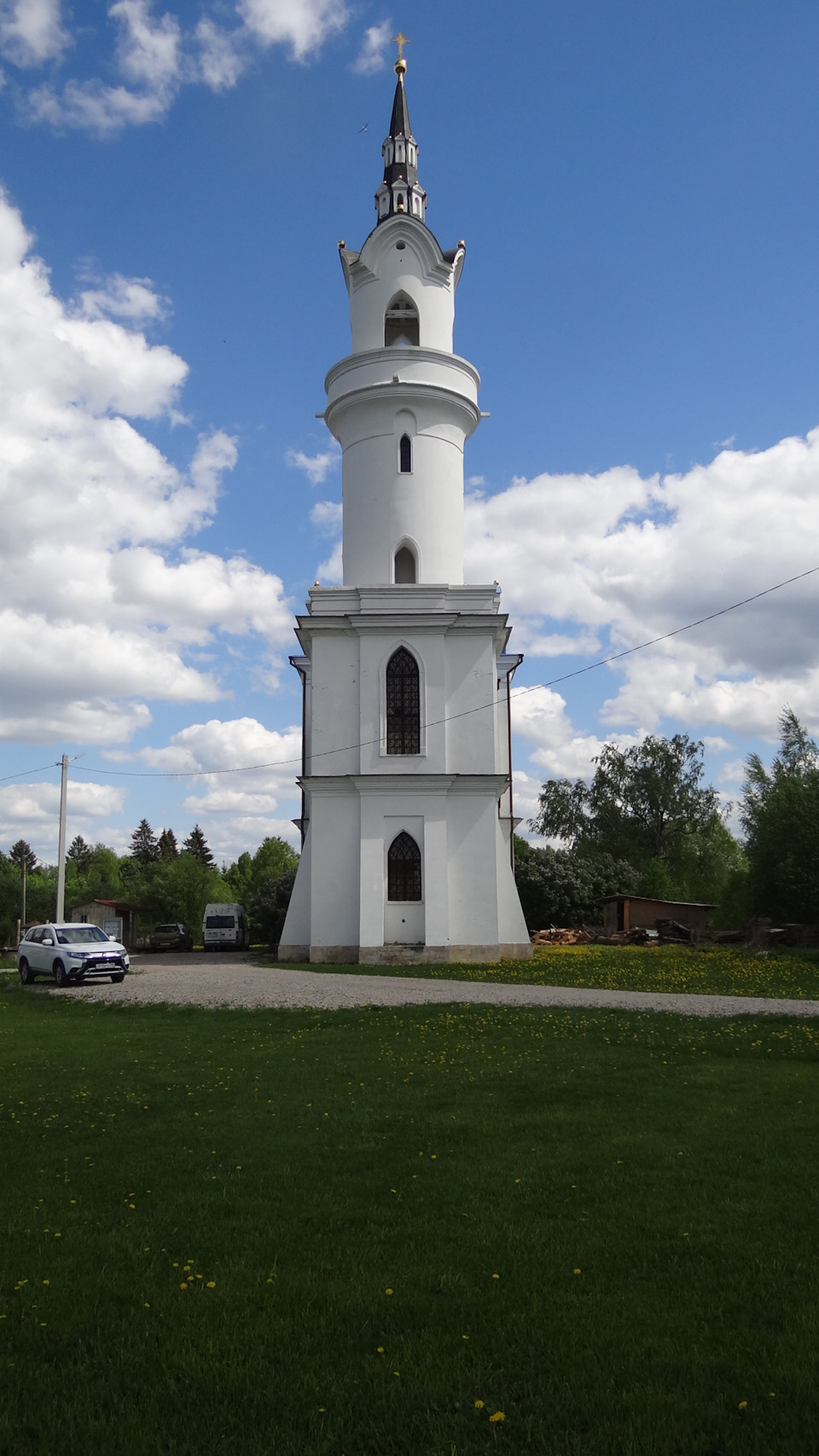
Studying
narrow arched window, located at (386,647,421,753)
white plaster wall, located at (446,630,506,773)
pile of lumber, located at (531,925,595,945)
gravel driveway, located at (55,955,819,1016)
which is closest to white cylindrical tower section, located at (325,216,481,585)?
white plaster wall, located at (446,630,506,773)

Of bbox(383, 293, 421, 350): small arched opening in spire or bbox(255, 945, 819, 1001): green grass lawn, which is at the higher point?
bbox(383, 293, 421, 350): small arched opening in spire

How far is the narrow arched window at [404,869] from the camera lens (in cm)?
2788

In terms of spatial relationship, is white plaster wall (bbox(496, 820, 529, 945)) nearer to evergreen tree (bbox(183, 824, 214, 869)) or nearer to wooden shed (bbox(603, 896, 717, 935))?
wooden shed (bbox(603, 896, 717, 935))

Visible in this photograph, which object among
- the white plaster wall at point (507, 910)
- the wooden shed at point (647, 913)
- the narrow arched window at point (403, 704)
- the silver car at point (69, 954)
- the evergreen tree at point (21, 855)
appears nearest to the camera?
the silver car at point (69, 954)

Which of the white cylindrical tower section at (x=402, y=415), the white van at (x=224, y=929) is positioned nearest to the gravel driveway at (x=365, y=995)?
the white cylindrical tower section at (x=402, y=415)

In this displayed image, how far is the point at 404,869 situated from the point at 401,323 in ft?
58.3

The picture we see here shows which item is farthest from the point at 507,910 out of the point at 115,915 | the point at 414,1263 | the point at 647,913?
the point at 115,915

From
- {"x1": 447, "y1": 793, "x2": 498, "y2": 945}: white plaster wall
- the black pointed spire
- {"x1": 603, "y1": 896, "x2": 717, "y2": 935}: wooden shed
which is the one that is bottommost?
{"x1": 603, "y1": 896, "x2": 717, "y2": 935}: wooden shed

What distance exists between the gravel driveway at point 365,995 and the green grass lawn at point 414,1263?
642cm

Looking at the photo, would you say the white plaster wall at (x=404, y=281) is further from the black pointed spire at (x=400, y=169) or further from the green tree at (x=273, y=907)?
the green tree at (x=273, y=907)

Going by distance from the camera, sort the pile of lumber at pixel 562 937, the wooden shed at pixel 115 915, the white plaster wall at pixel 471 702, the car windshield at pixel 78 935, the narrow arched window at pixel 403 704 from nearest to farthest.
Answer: the car windshield at pixel 78 935, the white plaster wall at pixel 471 702, the narrow arched window at pixel 403 704, the pile of lumber at pixel 562 937, the wooden shed at pixel 115 915

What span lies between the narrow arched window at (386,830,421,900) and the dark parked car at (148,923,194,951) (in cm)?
2050

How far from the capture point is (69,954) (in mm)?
23453

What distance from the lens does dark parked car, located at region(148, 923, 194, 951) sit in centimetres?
4519
